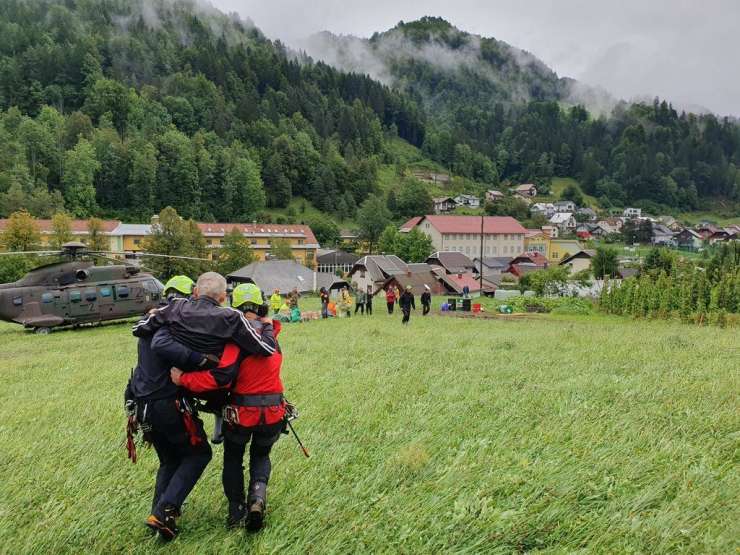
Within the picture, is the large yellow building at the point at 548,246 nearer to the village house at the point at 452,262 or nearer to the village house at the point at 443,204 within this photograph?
the village house at the point at 452,262

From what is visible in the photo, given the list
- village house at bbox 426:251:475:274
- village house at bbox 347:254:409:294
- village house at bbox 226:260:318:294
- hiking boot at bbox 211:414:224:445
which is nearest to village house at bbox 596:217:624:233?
village house at bbox 426:251:475:274

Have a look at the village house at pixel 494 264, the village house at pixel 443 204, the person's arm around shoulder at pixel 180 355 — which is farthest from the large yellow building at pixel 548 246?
the person's arm around shoulder at pixel 180 355

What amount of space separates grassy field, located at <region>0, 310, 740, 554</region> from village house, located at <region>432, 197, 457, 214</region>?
135 meters

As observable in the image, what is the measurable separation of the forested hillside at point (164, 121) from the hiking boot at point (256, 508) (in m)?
89.3

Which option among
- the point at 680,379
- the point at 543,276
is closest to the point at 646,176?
the point at 543,276

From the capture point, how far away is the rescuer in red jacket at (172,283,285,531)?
145 inches

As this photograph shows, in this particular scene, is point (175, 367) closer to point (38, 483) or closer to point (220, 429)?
point (220, 429)

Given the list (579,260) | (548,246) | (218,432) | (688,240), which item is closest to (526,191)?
(688,240)

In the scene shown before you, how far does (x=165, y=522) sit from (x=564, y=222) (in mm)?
154291

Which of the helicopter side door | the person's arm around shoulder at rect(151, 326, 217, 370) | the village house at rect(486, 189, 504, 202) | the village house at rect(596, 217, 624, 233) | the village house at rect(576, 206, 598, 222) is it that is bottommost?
the helicopter side door

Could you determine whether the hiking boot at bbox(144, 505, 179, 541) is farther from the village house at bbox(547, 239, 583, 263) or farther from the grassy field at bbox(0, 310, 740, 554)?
the village house at bbox(547, 239, 583, 263)

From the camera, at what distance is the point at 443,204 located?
5699 inches

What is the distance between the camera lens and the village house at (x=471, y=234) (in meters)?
97.9

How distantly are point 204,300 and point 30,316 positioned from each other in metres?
21.6
